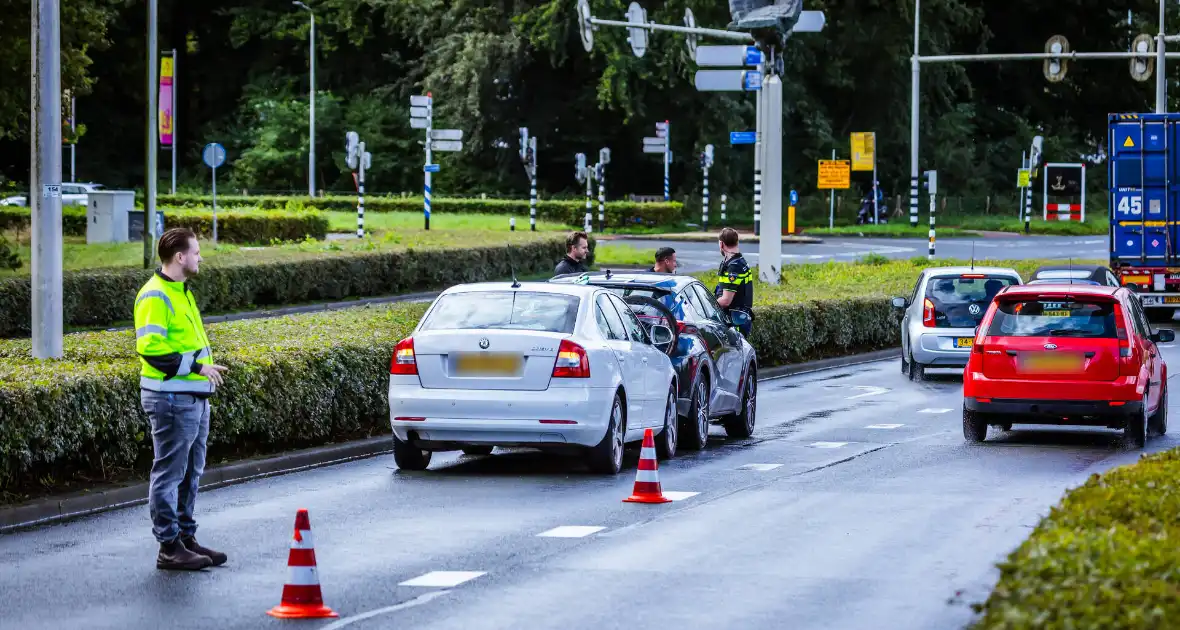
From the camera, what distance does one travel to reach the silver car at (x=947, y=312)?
23.9 metres

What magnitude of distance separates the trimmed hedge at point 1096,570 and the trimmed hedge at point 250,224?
128ft

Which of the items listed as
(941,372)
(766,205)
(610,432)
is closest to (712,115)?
(766,205)

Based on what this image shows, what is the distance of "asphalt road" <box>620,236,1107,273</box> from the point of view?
161 ft

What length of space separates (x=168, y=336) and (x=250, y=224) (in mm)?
37669

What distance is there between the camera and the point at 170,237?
9977 mm

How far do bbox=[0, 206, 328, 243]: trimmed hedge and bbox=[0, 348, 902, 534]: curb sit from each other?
3087 cm

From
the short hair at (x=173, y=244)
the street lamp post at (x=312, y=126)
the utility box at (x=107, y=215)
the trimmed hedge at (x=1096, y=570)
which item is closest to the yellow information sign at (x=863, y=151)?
the street lamp post at (x=312, y=126)

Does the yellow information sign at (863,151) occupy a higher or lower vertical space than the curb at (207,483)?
higher

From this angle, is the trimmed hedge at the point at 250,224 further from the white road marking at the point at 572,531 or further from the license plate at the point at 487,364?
the white road marking at the point at 572,531

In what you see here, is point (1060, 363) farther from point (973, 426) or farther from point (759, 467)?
point (759, 467)

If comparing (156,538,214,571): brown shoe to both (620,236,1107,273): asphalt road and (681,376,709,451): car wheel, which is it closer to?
(681,376,709,451): car wheel

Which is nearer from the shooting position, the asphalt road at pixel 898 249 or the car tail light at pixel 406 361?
the car tail light at pixel 406 361

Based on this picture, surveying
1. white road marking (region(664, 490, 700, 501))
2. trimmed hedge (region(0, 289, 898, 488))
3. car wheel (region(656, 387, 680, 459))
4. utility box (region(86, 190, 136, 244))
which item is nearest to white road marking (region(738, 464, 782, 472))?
car wheel (region(656, 387, 680, 459))

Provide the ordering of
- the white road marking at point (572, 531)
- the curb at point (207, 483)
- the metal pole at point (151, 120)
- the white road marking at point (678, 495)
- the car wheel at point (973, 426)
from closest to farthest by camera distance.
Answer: the white road marking at point (572, 531) < the curb at point (207, 483) < the white road marking at point (678, 495) < the car wheel at point (973, 426) < the metal pole at point (151, 120)
